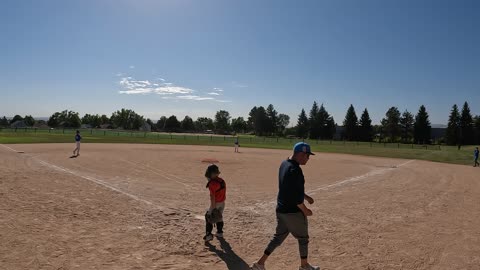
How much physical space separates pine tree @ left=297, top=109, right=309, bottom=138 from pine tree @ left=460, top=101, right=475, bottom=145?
142ft

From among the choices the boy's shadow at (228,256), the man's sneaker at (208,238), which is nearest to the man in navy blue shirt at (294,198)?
the boy's shadow at (228,256)

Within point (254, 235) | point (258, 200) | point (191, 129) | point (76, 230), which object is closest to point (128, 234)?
point (76, 230)

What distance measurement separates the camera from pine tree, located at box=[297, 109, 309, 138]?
112m

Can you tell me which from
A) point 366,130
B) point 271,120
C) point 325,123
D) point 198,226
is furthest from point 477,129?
point 198,226

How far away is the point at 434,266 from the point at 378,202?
5.96 metres

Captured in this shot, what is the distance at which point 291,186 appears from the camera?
4.86 m

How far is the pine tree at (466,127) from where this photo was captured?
304ft

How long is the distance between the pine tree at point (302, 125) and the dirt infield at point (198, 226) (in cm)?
9851

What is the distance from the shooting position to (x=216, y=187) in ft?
22.4

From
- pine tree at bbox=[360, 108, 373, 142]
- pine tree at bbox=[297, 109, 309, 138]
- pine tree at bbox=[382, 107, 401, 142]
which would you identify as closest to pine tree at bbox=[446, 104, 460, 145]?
pine tree at bbox=[382, 107, 401, 142]

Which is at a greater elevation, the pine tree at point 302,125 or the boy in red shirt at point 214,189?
the pine tree at point 302,125

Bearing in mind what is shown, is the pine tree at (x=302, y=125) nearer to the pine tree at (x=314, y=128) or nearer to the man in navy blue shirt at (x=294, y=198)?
the pine tree at (x=314, y=128)

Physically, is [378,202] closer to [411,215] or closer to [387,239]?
[411,215]

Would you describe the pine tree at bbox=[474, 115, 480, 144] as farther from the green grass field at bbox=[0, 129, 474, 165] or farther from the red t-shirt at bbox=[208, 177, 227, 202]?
the red t-shirt at bbox=[208, 177, 227, 202]
